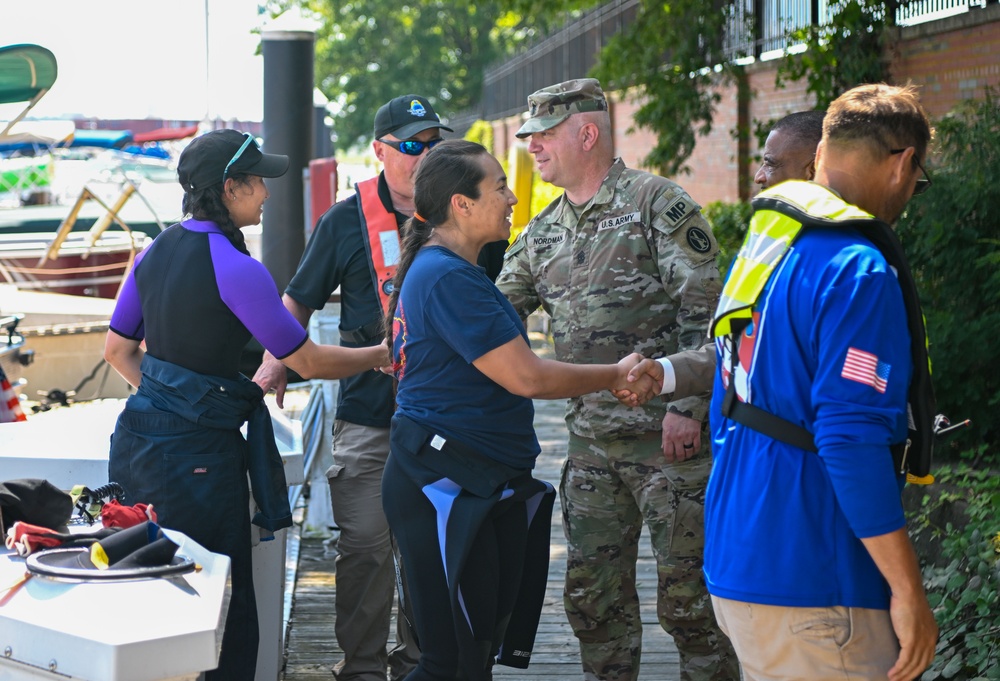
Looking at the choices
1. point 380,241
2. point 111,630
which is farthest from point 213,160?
point 111,630

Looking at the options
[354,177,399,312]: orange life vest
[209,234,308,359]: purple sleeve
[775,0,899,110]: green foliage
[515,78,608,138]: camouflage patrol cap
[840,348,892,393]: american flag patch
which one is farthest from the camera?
[775,0,899,110]: green foliage

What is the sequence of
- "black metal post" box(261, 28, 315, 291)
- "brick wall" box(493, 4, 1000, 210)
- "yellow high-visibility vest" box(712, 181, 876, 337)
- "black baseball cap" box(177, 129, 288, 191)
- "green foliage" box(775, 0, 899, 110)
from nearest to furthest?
1. "yellow high-visibility vest" box(712, 181, 876, 337)
2. "black baseball cap" box(177, 129, 288, 191)
3. "black metal post" box(261, 28, 315, 291)
4. "brick wall" box(493, 4, 1000, 210)
5. "green foliage" box(775, 0, 899, 110)

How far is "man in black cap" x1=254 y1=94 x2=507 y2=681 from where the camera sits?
472 cm

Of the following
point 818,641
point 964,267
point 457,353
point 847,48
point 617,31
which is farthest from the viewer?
point 617,31

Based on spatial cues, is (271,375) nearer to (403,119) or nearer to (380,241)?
(380,241)

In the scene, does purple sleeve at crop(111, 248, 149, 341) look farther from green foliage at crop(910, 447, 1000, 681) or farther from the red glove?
green foliage at crop(910, 447, 1000, 681)

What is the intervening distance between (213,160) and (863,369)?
225cm

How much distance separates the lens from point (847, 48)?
990 centimetres

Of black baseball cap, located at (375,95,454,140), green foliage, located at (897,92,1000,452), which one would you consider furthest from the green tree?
black baseball cap, located at (375,95,454,140)

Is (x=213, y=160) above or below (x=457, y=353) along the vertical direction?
above

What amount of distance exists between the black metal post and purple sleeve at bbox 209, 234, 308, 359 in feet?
15.1

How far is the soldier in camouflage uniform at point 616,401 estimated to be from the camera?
3.95 meters

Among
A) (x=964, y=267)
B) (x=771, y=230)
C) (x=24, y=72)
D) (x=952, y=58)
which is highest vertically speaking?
Answer: (x=952, y=58)

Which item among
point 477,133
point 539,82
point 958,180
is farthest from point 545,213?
point 477,133
